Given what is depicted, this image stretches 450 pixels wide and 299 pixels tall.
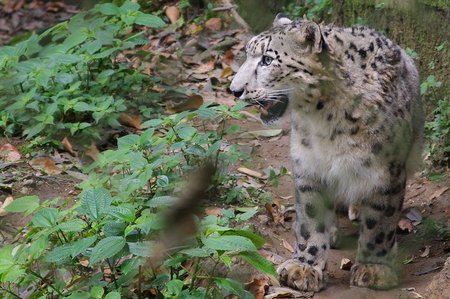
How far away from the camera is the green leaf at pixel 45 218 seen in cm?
354

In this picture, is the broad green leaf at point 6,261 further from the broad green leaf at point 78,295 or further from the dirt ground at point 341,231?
the dirt ground at point 341,231

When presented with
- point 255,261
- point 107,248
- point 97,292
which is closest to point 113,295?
point 97,292

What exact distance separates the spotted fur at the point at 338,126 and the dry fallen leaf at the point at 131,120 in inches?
80.6

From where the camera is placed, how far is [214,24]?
8.46 meters

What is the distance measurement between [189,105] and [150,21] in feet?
3.05

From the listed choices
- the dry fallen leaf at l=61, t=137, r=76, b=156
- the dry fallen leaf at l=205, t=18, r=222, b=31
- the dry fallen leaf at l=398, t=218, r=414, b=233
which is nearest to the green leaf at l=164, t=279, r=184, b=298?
the dry fallen leaf at l=398, t=218, r=414, b=233

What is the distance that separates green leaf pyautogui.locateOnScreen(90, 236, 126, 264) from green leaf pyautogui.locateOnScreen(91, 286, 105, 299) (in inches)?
10.5

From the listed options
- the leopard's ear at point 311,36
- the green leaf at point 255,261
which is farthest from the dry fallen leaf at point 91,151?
the green leaf at point 255,261

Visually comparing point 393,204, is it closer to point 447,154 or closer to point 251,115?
point 447,154

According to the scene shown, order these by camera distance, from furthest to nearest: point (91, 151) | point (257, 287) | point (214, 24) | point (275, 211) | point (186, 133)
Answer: point (214, 24)
point (91, 151)
point (275, 211)
point (186, 133)
point (257, 287)

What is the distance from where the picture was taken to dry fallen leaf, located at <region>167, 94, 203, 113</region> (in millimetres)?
6703

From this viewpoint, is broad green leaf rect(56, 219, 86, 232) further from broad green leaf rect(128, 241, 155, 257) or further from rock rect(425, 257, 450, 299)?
rock rect(425, 257, 450, 299)

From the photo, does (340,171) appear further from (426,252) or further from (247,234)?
(247,234)

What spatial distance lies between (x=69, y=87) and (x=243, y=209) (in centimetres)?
200
